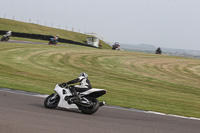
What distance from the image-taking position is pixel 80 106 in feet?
30.6

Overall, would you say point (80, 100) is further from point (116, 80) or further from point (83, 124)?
point (116, 80)

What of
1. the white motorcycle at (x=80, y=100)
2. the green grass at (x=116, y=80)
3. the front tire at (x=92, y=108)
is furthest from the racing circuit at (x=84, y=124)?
the green grass at (x=116, y=80)

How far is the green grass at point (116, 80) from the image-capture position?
13656 mm

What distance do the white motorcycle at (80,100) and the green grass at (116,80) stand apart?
3.06 m

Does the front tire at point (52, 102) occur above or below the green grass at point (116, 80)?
above

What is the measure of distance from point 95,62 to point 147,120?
19.1m

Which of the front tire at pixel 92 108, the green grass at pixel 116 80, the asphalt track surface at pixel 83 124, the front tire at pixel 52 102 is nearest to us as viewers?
the asphalt track surface at pixel 83 124

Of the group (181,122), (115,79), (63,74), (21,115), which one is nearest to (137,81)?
(115,79)

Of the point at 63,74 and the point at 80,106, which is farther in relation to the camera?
the point at 63,74

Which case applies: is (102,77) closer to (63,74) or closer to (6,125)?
(63,74)

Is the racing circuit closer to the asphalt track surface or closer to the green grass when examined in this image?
the asphalt track surface

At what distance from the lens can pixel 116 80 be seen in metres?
20.2

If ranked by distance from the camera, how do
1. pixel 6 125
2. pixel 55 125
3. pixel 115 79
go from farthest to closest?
pixel 115 79 < pixel 55 125 < pixel 6 125

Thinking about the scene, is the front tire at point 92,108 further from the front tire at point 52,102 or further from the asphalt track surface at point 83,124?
the front tire at point 52,102
